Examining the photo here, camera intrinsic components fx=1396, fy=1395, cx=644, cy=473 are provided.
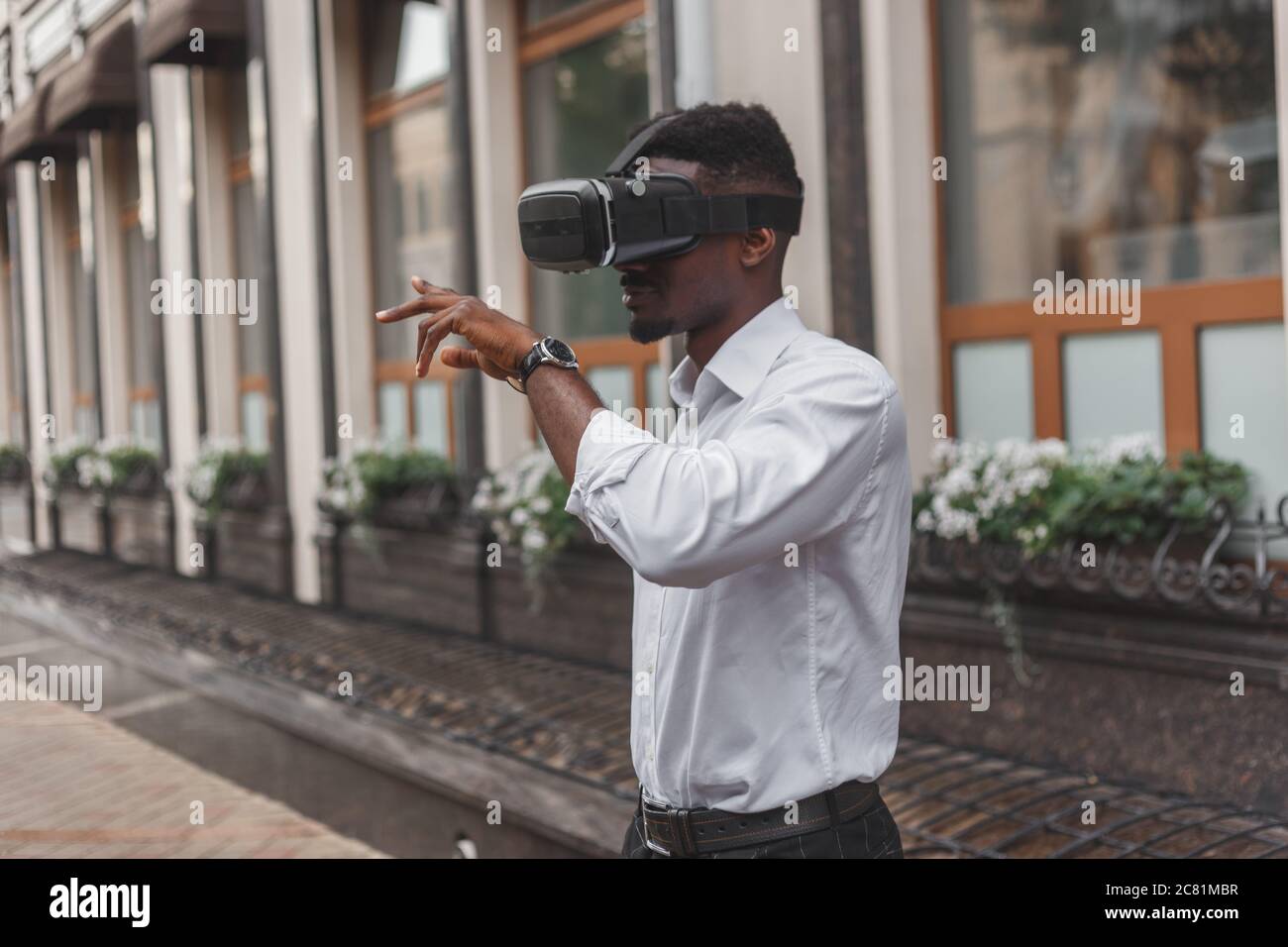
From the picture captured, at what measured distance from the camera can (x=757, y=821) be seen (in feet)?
6.12

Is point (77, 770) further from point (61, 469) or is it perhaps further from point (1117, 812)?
point (61, 469)

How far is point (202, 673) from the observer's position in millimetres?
6746

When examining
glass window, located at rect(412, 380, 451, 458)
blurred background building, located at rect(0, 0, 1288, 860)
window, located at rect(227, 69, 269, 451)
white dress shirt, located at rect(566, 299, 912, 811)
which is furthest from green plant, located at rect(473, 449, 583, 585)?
window, located at rect(227, 69, 269, 451)

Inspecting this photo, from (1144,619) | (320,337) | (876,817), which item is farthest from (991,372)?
(320,337)

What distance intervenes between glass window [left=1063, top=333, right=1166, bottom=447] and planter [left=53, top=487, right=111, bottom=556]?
35.6 ft

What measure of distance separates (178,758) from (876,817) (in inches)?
204

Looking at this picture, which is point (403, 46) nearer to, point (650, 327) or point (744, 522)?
point (650, 327)

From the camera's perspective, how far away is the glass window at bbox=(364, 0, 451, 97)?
8438 millimetres

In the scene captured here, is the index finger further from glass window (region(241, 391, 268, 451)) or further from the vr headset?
glass window (region(241, 391, 268, 451))

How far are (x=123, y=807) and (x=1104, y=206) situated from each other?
4447mm

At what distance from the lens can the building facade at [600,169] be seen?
434 centimetres

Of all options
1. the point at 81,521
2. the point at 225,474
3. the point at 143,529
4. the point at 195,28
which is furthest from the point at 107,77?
the point at 81,521

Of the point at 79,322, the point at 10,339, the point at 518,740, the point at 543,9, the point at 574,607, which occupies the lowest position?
the point at 518,740
